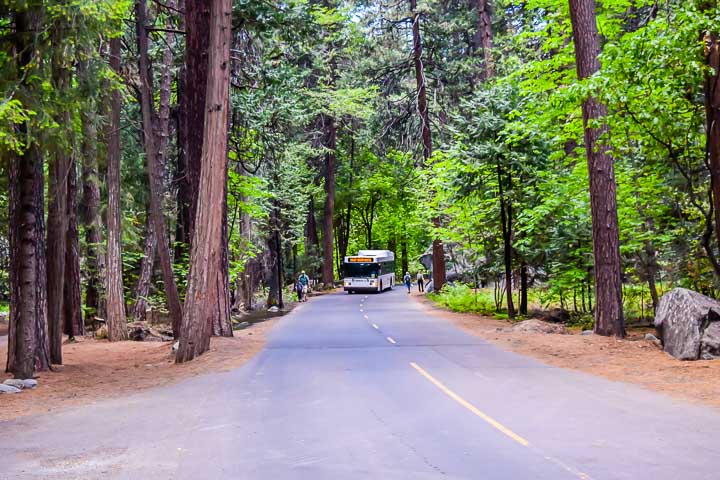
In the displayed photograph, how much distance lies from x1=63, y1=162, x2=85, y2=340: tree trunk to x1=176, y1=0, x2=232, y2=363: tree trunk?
6.76m

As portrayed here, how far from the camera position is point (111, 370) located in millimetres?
16203

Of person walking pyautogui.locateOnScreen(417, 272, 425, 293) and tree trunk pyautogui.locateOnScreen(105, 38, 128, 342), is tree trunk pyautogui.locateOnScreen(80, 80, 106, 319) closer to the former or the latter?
tree trunk pyautogui.locateOnScreen(105, 38, 128, 342)

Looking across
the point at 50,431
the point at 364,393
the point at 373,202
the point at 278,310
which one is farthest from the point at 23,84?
the point at 373,202

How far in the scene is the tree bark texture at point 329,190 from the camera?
53531mm

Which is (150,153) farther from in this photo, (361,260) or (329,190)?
(361,260)

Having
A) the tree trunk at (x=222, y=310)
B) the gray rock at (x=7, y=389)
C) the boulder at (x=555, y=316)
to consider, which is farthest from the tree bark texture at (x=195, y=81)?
the boulder at (x=555, y=316)

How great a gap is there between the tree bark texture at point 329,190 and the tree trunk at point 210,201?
32931 millimetres

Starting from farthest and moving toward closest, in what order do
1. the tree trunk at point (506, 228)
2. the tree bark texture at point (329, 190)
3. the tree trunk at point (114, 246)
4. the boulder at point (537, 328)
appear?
1. the tree bark texture at point (329, 190)
2. the tree trunk at point (506, 228)
3. the tree trunk at point (114, 246)
4. the boulder at point (537, 328)

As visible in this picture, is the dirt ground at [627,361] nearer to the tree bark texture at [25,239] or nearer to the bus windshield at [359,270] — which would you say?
the tree bark texture at [25,239]

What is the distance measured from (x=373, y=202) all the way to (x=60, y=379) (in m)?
60.7

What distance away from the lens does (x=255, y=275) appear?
54.9 metres

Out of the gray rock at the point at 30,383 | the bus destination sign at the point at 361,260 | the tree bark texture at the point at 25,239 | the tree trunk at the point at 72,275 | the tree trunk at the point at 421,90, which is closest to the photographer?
the gray rock at the point at 30,383

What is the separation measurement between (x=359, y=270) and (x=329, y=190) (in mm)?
6667

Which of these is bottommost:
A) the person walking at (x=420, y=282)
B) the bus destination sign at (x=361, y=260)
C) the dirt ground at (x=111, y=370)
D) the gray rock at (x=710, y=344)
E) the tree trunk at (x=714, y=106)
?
the dirt ground at (x=111, y=370)
